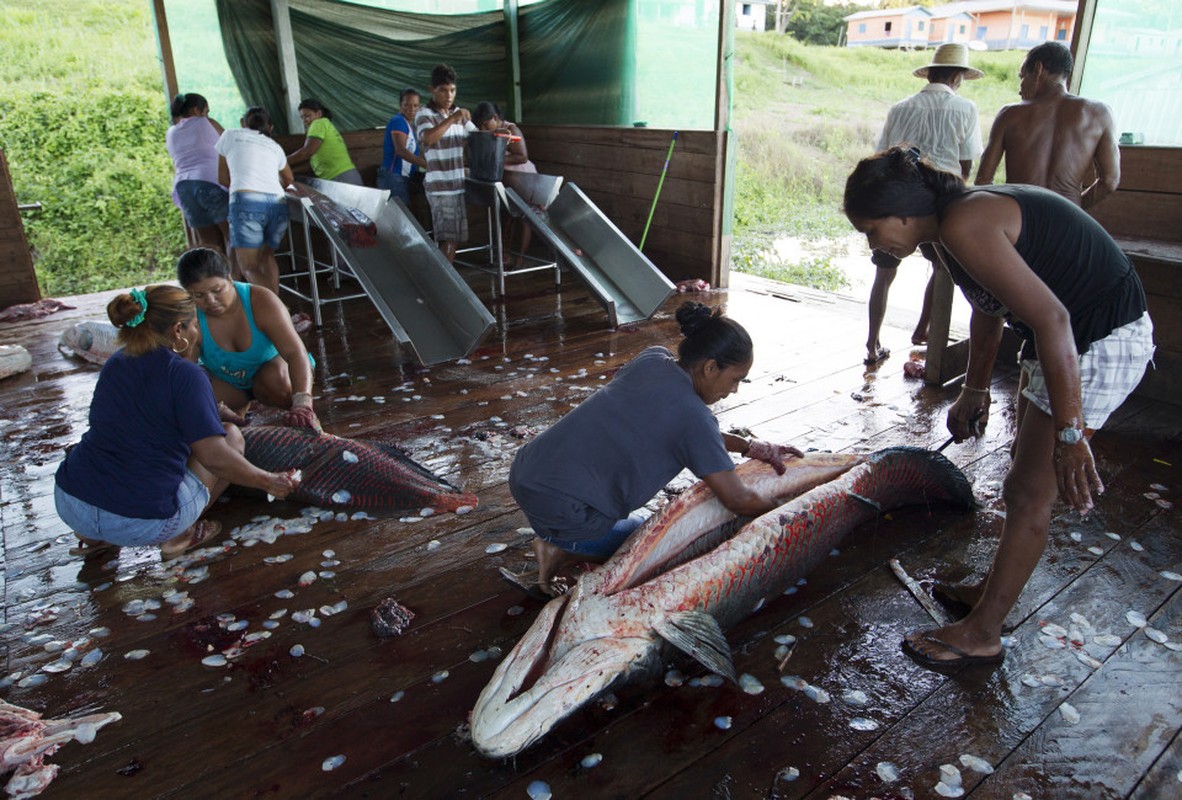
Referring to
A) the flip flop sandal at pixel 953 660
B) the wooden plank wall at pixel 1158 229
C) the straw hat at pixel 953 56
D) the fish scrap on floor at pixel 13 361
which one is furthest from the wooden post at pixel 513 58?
the flip flop sandal at pixel 953 660

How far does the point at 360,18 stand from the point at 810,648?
8.31 metres

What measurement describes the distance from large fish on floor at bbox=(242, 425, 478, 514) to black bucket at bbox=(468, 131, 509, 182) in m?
3.92

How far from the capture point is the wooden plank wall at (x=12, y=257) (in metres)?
7.11

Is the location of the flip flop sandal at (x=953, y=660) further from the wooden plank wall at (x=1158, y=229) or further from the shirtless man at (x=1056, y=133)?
the wooden plank wall at (x=1158, y=229)

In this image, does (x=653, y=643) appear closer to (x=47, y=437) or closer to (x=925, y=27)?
(x=47, y=437)

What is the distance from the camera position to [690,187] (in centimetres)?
721

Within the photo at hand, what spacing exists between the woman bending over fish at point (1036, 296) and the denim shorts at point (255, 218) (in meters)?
5.03

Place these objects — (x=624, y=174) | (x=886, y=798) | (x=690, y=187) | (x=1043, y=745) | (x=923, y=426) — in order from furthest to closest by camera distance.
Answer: (x=624, y=174), (x=690, y=187), (x=923, y=426), (x=1043, y=745), (x=886, y=798)

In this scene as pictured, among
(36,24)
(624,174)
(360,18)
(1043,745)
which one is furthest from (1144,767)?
(36,24)

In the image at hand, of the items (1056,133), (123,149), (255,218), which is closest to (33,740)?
(255,218)

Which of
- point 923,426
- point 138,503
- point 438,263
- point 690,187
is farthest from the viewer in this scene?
point 690,187

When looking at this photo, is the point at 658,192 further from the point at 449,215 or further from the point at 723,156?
the point at 449,215

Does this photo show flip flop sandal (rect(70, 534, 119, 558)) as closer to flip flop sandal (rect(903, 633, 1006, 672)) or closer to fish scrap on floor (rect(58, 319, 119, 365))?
fish scrap on floor (rect(58, 319, 119, 365))

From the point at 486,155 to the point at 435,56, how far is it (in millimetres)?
3060
